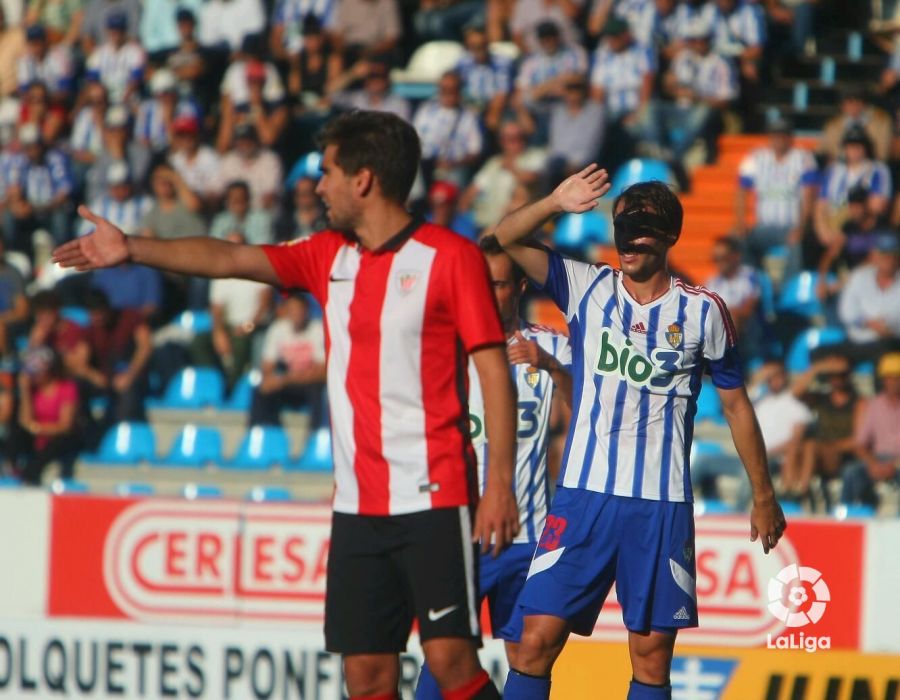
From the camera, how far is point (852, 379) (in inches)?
464

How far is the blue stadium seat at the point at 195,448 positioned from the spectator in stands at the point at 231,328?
668 millimetres

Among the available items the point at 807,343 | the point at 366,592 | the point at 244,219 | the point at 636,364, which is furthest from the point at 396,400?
the point at 244,219

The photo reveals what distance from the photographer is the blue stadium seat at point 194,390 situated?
13328mm

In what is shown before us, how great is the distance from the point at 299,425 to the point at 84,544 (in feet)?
13.7

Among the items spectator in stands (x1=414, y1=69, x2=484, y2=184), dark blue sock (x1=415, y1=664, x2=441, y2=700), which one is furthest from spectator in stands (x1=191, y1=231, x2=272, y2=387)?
dark blue sock (x1=415, y1=664, x2=441, y2=700)

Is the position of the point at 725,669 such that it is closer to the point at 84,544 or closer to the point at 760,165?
the point at 84,544

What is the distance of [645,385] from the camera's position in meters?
6.10

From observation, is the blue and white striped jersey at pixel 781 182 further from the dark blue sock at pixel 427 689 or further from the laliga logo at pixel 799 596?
the dark blue sock at pixel 427 689

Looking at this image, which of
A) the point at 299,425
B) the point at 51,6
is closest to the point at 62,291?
the point at 299,425

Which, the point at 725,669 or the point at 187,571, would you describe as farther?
the point at 187,571

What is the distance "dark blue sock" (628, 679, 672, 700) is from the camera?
6070mm

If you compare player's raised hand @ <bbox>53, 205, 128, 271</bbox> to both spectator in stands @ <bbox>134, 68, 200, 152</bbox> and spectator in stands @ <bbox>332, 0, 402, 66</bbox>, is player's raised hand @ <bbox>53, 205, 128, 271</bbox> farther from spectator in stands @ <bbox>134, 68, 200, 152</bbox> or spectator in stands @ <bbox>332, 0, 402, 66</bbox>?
spectator in stands @ <bbox>332, 0, 402, 66</bbox>

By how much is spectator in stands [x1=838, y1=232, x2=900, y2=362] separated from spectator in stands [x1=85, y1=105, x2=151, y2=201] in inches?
263

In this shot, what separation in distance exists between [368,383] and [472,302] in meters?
0.44
